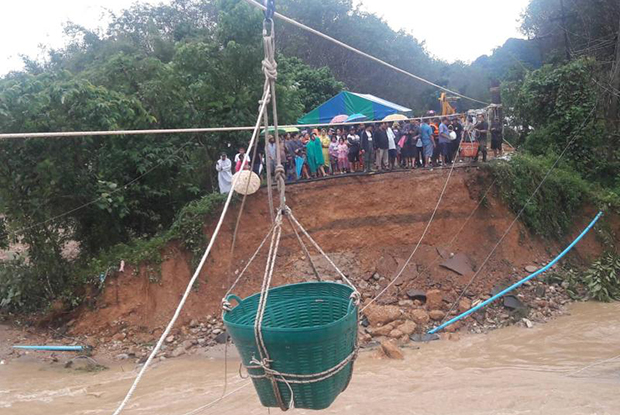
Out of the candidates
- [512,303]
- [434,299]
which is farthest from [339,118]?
[512,303]

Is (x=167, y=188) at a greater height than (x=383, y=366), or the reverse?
(x=167, y=188)

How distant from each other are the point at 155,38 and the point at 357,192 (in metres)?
7.86

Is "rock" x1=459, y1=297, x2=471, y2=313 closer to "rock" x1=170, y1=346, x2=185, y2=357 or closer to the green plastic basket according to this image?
"rock" x1=170, y1=346, x2=185, y2=357

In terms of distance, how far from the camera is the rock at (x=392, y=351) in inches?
324

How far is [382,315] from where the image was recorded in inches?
371

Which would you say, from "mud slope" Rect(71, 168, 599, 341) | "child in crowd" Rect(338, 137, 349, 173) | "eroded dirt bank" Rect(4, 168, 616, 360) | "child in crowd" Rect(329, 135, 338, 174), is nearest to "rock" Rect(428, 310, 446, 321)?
"eroded dirt bank" Rect(4, 168, 616, 360)

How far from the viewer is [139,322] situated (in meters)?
9.86

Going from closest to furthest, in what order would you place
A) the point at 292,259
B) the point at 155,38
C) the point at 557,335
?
the point at 557,335 → the point at 292,259 → the point at 155,38

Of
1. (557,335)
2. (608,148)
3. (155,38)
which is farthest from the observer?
(155,38)

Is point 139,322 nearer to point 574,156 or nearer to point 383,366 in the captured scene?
point 383,366

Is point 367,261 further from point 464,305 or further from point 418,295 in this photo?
point 464,305

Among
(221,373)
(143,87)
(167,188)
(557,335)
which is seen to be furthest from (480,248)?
(143,87)

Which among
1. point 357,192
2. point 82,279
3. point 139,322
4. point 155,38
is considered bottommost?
point 139,322

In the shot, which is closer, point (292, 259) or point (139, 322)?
point (139, 322)
